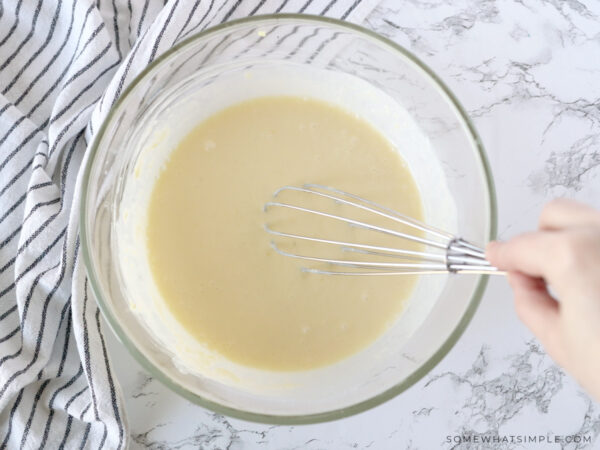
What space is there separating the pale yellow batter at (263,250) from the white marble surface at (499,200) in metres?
0.14

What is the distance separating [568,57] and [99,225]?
0.90 metres

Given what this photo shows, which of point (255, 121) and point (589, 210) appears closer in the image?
point (589, 210)

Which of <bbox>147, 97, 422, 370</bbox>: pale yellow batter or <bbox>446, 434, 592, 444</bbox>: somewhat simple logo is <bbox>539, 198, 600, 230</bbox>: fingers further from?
<bbox>446, 434, 592, 444</bbox>: somewhat simple logo

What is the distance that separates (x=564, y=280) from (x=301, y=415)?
0.43 m

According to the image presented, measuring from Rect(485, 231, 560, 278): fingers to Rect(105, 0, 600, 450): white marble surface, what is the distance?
441 millimetres

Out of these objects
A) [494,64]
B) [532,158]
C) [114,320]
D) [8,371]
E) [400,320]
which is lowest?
[8,371]

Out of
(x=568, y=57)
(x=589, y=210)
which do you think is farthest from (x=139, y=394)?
(x=568, y=57)

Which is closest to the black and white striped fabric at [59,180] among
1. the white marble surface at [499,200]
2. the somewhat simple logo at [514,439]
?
the white marble surface at [499,200]

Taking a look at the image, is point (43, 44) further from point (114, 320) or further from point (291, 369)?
point (291, 369)

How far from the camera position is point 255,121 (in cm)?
120

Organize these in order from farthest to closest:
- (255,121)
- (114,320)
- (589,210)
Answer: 1. (255,121)
2. (114,320)
3. (589,210)

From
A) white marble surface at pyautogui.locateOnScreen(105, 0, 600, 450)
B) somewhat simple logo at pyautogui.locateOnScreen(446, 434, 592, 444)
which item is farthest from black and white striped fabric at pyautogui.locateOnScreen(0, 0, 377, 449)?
somewhat simple logo at pyautogui.locateOnScreen(446, 434, 592, 444)

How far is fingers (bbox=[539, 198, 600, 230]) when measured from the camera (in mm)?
710

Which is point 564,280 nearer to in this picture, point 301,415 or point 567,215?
point 567,215
